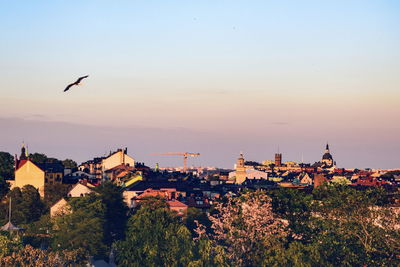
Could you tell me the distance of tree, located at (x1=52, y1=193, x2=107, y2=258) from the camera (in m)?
120

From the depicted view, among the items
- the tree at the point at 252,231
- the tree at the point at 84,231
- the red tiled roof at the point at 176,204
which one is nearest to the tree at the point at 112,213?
the tree at the point at 84,231

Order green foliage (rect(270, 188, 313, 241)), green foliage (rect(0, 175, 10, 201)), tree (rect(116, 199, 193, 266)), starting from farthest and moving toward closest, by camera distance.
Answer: green foliage (rect(0, 175, 10, 201)) → green foliage (rect(270, 188, 313, 241)) → tree (rect(116, 199, 193, 266))

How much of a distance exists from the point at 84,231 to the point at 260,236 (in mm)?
33490

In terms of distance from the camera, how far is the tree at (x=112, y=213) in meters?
134

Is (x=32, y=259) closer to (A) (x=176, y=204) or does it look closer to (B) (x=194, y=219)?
(B) (x=194, y=219)

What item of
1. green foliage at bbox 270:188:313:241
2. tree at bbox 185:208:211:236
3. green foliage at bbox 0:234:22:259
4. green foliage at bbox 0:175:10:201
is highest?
green foliage at bbox 270:188:313:241

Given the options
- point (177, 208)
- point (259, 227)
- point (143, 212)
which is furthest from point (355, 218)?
point (177, 208)

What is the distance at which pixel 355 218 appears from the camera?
94.9 meters

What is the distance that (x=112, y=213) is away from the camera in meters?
140

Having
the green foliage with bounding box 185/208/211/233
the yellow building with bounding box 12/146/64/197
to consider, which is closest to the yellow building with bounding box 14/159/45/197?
the yellow building with bounding box 12/146/64/197

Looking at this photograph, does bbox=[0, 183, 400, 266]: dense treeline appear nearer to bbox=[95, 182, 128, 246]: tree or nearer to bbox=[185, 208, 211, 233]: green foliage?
bbox=[95, 182, 128, 246]: tree

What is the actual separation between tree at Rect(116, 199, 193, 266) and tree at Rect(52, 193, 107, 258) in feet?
19.5

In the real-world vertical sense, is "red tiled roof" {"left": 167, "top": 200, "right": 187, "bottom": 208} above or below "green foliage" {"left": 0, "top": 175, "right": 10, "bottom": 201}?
below

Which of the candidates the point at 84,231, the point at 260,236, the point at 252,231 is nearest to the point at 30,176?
the point at 84,231
